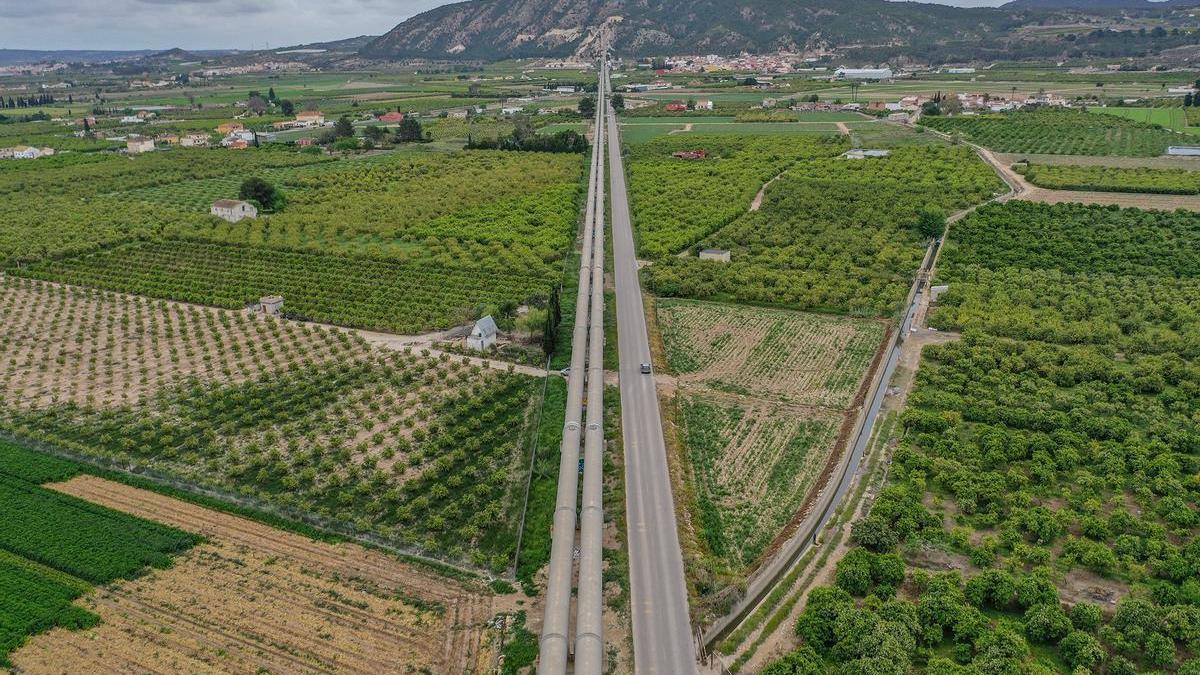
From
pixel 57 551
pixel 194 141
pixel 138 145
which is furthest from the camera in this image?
pixel 194 141

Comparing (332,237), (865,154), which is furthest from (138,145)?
(865,154)

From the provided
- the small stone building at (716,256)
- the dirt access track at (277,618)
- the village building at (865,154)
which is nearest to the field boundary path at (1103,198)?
the village building at (865,154)

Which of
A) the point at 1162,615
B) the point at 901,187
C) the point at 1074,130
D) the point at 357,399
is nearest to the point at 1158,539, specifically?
the point at 1162,615

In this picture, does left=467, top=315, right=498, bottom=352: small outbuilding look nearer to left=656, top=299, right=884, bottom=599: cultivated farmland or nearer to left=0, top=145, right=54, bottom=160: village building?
left=656, top=299, right=884, bottom=599: cultivated farmland

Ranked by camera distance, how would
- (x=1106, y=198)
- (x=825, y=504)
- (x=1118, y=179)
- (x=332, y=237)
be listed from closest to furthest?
(x=825, y=504), (x=332, y=237), (x=1106, y=198), (x=1118, y=179)

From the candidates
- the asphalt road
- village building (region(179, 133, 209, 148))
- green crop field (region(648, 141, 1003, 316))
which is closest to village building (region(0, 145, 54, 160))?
village building (region(179, 133, 209, 148))

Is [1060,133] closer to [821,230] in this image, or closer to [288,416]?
[821,230]

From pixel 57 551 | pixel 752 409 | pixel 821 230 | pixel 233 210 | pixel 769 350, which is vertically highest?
pixel 233 210

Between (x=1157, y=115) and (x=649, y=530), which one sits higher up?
(x=1157, y=115)
